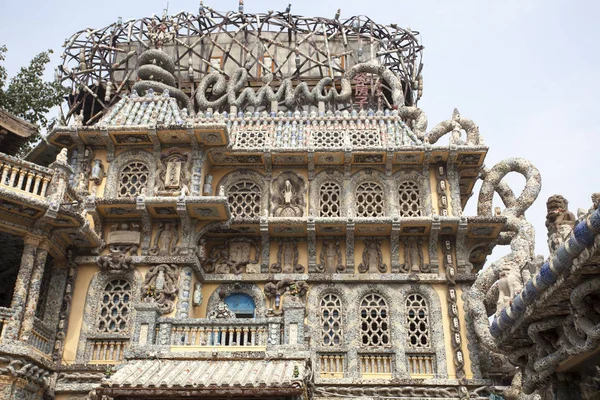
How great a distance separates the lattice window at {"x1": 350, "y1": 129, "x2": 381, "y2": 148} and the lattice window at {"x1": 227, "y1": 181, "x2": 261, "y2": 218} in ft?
11.0

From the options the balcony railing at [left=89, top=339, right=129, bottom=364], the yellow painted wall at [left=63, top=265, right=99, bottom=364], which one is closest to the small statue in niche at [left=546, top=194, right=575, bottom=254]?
the balcony railing at [left=89, top=339, right=129, bottom=364]

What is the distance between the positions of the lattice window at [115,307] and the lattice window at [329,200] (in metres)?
6.06

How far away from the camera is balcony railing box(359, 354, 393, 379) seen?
15.7 m

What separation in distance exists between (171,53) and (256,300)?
13046 millimetres

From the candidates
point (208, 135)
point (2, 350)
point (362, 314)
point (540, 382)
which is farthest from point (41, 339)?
point (540, 382)

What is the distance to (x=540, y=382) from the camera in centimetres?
970

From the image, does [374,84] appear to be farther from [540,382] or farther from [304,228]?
[540,382]

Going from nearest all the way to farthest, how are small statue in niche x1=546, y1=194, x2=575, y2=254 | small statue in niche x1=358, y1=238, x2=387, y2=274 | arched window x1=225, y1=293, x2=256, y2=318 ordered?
small statue in niche x1=546, y1=194, x2=575, y2=254 → arched window x1=225, y1=293, x2=256, y2=318 → small statue in niche x1=358, y1=238, x2=387, y2=274

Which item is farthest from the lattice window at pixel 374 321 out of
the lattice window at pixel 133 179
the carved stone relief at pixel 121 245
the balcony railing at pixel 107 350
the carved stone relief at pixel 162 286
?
the lattice window at pixel 133 179

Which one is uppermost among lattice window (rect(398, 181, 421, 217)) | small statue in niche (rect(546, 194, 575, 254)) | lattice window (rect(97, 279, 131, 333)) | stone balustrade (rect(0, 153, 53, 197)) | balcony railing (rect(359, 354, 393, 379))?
lattice window (rect(398, 181, 421, 217))

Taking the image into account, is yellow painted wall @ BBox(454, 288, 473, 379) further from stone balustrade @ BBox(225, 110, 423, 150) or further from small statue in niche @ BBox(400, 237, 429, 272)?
stone balustrade @ BBox(225, 110, 423, 150)

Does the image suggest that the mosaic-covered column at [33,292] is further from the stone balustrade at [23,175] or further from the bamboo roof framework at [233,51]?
the bamboo roof framework at [233,51]

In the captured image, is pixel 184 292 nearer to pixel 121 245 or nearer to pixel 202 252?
pixel 202 252

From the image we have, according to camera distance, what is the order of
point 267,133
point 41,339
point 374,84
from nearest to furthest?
point 41,339 < point 267,133 < point 374,84
